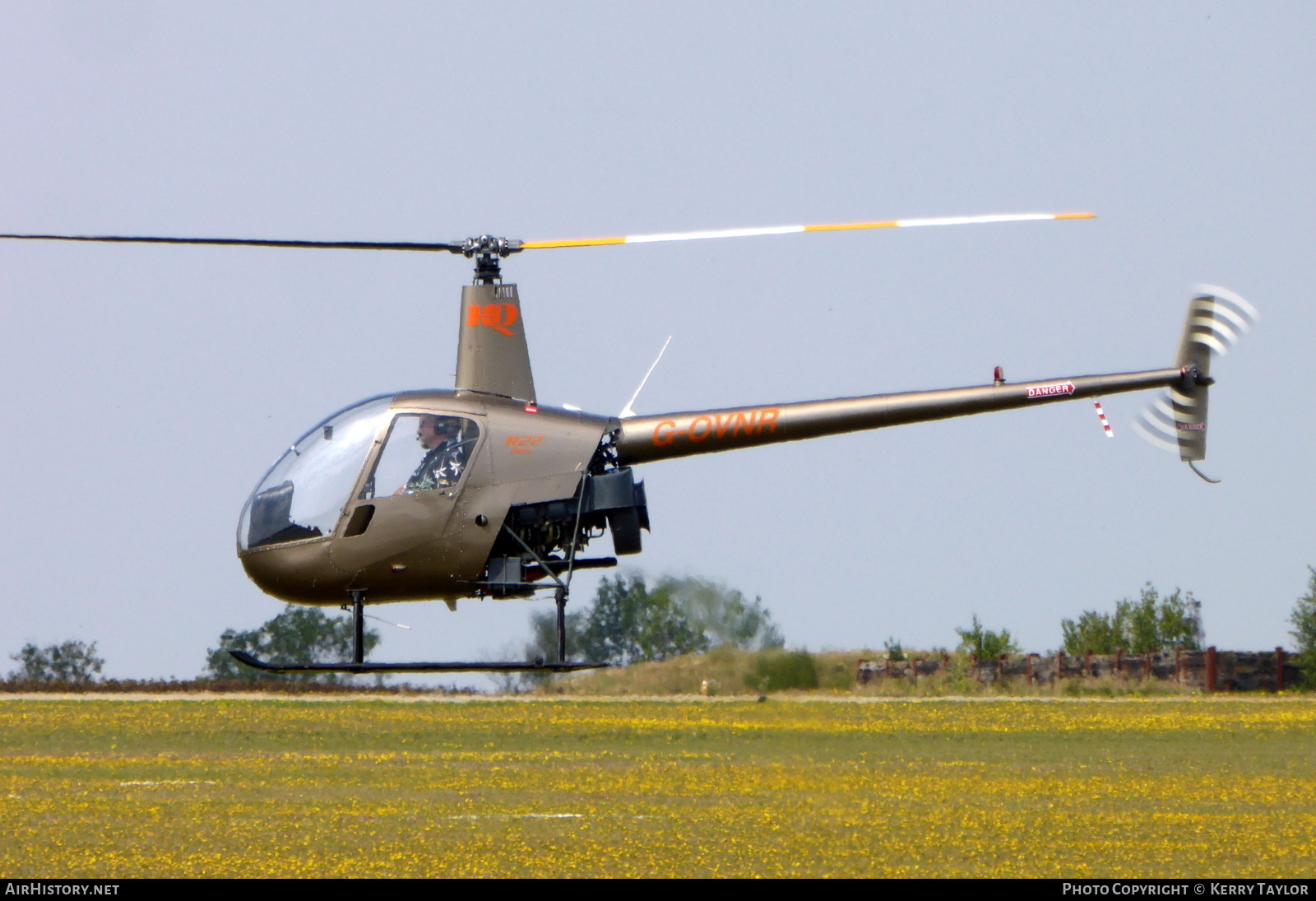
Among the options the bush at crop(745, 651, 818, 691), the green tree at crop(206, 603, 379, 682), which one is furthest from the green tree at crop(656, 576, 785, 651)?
the green tree at crop(206, 603, 379, 682)

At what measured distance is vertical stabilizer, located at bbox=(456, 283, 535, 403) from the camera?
14.0m

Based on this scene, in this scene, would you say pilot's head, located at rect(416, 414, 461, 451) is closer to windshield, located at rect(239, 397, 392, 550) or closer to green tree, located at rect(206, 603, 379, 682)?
windshield, located at rect(239, 397, 392, 550)

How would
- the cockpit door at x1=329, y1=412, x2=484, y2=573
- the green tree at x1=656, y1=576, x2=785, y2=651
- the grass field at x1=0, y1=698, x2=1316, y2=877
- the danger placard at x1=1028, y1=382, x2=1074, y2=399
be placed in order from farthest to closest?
1. the green tree at x1=656, y1=576, x2=785, y2=651
2. the grass field at x1=0, y1=698, x2=1316, y2=877
3. the danger placard at x1=1028, y1=382, x2=1074, y2=399
4. the cockpit door at x1=329, y1=412, x2=484, y2=573

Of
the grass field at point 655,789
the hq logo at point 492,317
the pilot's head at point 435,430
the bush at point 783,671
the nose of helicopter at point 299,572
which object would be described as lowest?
the grass field at point 655,789

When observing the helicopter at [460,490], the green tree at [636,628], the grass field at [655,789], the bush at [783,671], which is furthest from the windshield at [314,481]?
the bush at [783,671]

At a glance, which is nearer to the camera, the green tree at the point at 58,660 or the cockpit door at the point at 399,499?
the cockpit door at the point at 399,499

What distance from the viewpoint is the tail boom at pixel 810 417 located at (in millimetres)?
14117

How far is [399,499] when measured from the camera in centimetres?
1315

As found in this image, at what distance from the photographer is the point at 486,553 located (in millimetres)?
13219

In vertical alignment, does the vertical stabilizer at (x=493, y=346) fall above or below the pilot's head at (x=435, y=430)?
above

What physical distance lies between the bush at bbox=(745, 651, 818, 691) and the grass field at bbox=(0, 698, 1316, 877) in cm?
66

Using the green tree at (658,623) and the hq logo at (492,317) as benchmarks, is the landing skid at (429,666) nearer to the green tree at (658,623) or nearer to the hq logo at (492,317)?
the hq logo at (492,317)
